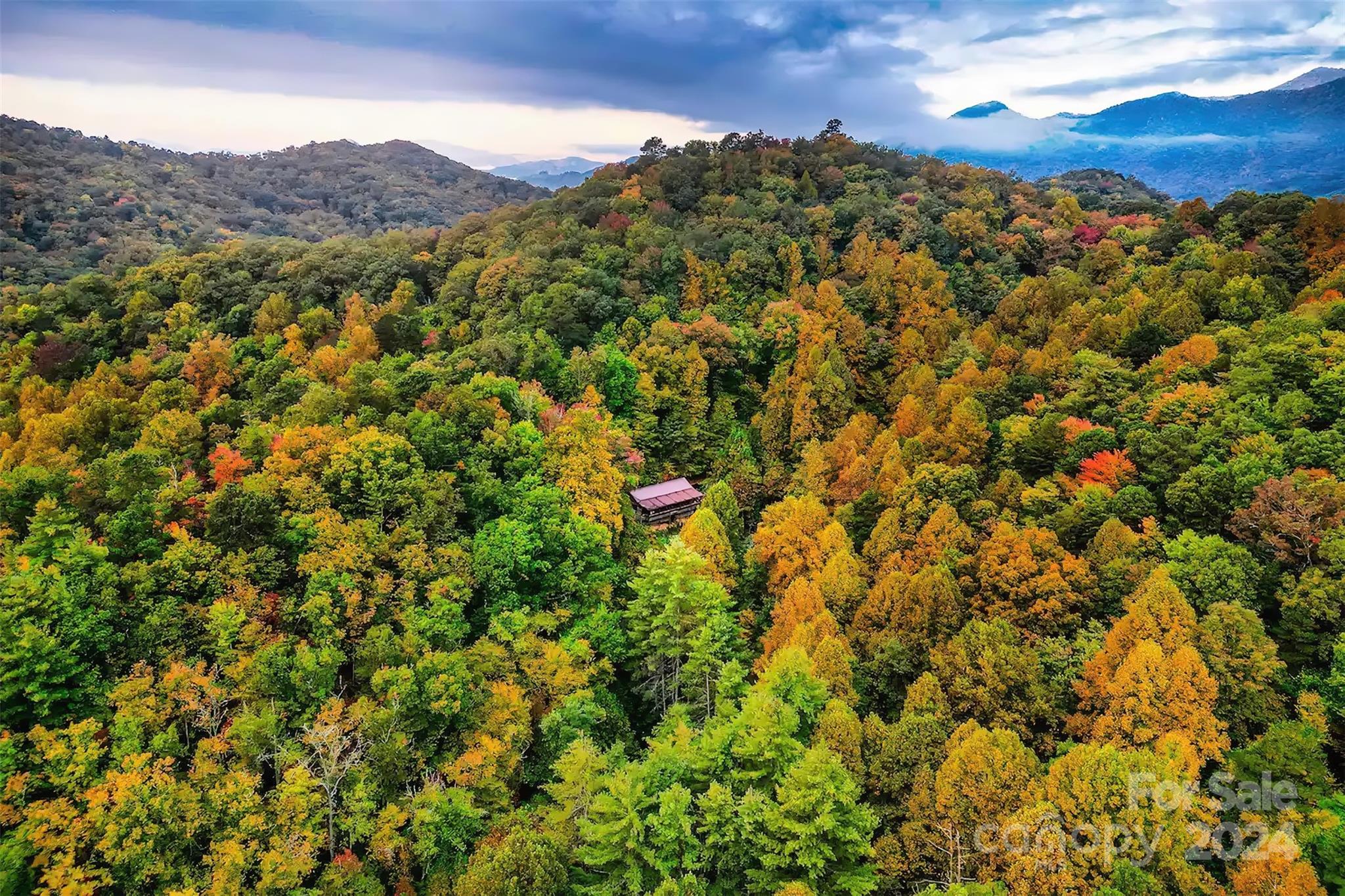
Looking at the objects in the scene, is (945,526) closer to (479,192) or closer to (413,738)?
(413,738)

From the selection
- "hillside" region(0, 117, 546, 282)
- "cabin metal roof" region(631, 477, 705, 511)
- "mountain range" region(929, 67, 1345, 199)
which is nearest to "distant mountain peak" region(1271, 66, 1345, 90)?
"mountain range" region(929, 67, 1345, 199)

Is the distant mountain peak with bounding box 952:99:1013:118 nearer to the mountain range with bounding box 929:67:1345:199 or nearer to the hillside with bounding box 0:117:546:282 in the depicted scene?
the mountain range with bounding box 929:67:1345:199

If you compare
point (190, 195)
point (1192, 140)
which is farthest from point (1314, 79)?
point (190, 195)

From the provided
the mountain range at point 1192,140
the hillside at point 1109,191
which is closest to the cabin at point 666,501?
the hillside at point 1109,191

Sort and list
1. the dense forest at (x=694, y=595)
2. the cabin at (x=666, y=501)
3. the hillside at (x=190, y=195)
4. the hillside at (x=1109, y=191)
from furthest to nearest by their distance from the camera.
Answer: the hillside at (x=190, y=195), the hillside at (x=1109, y=191), the cabin at (x=666, y=501), the dense forest at (x=694, y=595)

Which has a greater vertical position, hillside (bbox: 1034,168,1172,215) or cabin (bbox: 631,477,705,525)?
hillside (bbox: 1034,168,1172,215)

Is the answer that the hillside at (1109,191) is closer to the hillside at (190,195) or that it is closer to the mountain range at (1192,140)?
the mountain range at (1192,140)
